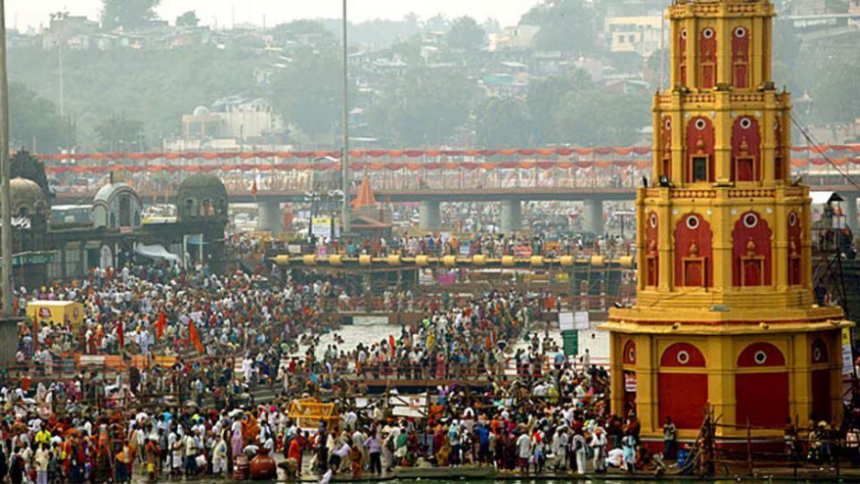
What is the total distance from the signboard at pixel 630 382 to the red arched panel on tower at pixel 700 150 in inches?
167

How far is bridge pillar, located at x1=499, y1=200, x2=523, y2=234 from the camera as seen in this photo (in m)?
147

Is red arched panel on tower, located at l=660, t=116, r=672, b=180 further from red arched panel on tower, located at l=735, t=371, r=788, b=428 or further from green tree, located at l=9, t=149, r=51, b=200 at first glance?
green tree, located at l=9, t=149, r=51, b=200

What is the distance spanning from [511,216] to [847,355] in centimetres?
9525

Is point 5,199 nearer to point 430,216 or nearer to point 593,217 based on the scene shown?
point 593,217

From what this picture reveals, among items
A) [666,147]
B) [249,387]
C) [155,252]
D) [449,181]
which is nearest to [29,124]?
[449,181]

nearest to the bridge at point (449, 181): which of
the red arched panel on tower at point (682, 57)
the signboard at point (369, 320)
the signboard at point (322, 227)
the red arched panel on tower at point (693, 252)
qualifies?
the signboard at point (322, 227)

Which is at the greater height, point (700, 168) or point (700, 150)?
point (700, 150)

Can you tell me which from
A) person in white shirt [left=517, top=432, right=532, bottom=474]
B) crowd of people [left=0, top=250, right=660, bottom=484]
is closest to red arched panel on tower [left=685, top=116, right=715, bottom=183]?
crowd of people [left=0, top=250, right=660, bottom=484]

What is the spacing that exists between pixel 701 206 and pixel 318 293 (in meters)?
44.9

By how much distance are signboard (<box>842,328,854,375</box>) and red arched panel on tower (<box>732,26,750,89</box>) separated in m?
5.61

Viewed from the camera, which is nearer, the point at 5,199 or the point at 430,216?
the point at 5,199

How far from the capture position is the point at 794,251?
171 ft

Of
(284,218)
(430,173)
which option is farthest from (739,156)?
(430,173)

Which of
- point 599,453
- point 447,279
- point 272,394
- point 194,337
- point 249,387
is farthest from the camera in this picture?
point 447,279
